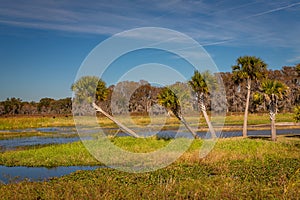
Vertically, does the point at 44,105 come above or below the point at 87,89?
above

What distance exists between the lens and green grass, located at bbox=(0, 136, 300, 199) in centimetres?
1091

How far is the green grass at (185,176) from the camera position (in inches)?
429

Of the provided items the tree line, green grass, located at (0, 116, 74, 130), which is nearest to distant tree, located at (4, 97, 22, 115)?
the tree line

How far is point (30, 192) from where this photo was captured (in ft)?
38.5

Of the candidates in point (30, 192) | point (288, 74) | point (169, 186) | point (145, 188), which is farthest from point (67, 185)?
point (288, 74)

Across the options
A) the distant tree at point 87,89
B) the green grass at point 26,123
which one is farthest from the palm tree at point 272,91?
the green grass at point 26,123

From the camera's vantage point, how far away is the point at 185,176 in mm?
15102

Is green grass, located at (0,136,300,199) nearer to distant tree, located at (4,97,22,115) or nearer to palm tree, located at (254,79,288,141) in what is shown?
palm tree, located at (254,79,288,141)

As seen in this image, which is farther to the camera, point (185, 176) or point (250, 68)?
point (250, 68)

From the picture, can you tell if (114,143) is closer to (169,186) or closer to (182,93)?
(182,93)

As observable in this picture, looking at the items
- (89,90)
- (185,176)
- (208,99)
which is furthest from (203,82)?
(185,176)

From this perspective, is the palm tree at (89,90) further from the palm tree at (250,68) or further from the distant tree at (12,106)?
the distant tree at (12,106)

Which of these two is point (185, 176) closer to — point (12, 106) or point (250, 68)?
point (250, 68)

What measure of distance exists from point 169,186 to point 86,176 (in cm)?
542
